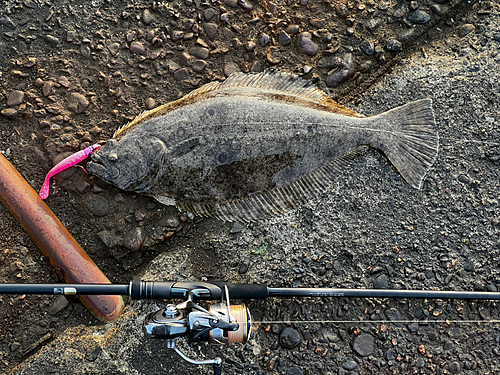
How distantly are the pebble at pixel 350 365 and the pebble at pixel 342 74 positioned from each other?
65.4 inches

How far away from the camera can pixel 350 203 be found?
232 cm

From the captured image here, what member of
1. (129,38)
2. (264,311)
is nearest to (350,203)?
(264,311)

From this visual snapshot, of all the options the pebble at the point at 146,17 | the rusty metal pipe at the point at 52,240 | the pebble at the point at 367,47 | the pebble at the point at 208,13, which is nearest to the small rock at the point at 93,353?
the rusty metal pipe at the point at 52,240

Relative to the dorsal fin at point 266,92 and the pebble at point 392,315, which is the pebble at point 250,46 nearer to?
the dorsal fin at point 266,92

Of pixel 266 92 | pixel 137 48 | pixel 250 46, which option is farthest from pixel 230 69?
pixel 137 48

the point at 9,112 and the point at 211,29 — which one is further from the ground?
the point at 9,112

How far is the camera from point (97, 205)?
2.33 meters

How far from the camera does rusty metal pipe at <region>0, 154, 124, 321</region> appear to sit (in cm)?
219

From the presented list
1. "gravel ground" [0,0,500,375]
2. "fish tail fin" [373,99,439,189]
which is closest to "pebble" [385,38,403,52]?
"gravel ground" [0,0,500,375]

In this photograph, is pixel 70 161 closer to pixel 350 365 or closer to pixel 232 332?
pixel 232 332

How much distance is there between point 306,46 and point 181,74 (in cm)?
79

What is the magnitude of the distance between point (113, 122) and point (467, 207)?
2203 millimetres

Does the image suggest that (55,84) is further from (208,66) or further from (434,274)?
(434,274)

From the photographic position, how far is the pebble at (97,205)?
2324mm
